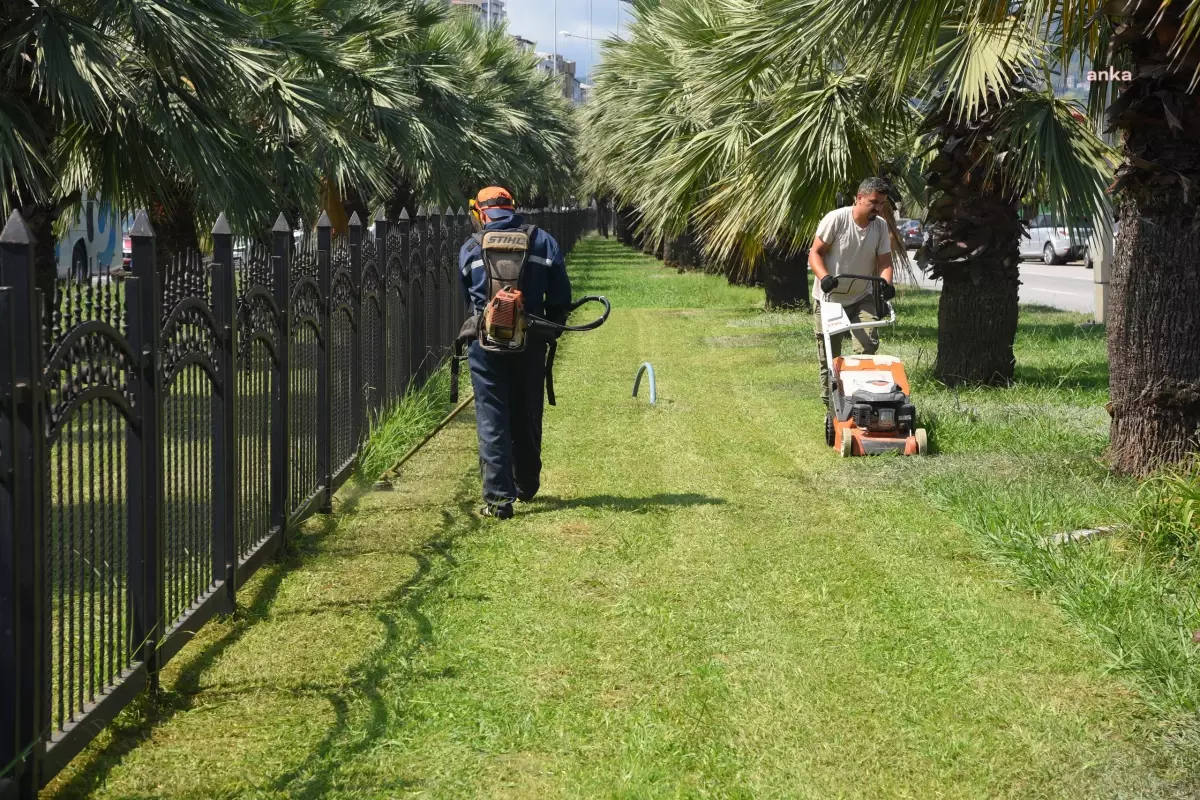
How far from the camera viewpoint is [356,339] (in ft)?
30.8

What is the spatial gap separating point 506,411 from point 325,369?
3.46ft

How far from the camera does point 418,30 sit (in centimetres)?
2544

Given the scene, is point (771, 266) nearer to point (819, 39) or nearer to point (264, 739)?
point (819, 39)

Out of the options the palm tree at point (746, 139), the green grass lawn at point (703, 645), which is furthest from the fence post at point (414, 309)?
the palm tree at point (746, 139)

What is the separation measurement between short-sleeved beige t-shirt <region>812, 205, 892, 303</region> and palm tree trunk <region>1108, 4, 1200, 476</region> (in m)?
2.49

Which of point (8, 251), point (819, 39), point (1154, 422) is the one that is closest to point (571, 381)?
point (819, 39)

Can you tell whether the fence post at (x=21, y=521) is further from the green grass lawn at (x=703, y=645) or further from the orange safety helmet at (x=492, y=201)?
the orange safety helmet at (x=492, y=201)

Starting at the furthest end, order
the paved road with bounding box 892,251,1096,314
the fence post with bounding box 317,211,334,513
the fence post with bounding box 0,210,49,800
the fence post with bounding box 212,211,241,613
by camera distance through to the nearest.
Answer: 1. the paved road with bounding box 892,251,1096,314
2. the fence post with bounding box 317,211,334,513
3. the fence post with bounding box 212,211,241,613
4. the fence post with bounding box 0,210,49,800

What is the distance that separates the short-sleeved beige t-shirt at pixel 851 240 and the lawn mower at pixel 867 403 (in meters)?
0.31

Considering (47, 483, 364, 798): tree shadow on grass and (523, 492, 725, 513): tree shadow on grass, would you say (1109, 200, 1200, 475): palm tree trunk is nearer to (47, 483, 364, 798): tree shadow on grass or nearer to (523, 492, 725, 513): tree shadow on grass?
(523, 492, 725, 513): tree shadow on grass

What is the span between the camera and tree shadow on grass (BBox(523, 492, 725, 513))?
8531mm

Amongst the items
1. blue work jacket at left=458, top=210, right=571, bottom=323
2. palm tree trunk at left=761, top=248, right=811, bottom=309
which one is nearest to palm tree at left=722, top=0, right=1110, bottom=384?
blue work jacket at left=458, top=210, right=571, bottom=323

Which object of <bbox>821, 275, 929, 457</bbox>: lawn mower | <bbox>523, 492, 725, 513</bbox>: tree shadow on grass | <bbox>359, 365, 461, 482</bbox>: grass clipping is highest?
<bbox>821, 275, 929, 457</bbox>: lawn mower

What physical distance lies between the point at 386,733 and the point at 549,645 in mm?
1112
